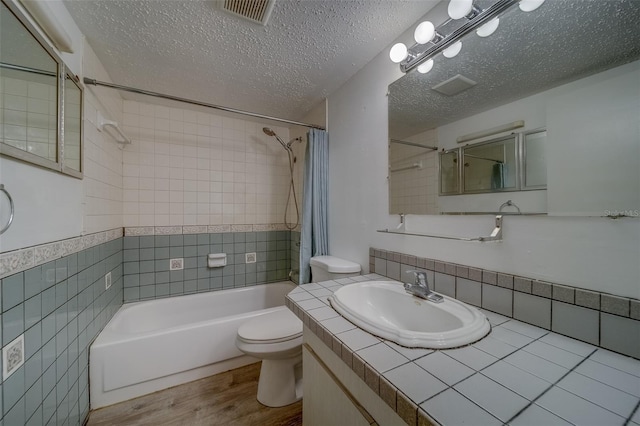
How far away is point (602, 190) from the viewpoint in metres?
0.65

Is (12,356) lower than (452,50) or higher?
lower

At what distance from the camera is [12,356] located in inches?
29.2

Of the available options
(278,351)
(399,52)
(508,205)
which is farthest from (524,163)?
(278,351)

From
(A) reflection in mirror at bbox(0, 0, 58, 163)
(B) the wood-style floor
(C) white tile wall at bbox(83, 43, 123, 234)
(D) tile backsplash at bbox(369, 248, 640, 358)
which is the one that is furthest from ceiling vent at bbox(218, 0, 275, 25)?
(B) the wood-style floor

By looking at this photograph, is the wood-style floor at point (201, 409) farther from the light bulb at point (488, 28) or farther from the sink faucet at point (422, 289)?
the light bulb at point (488, 28)

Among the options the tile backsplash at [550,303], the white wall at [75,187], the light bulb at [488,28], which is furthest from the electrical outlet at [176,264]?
the light bulb at [488,28]

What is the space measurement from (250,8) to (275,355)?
1.84 m

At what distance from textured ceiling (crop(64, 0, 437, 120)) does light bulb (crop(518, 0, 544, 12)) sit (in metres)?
0.43

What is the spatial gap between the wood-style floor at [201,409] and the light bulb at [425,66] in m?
1.98

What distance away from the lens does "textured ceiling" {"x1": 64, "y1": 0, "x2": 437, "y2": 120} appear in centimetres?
111

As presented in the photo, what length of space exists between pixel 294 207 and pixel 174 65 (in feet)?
5.14

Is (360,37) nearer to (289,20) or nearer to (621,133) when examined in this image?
(289,20)

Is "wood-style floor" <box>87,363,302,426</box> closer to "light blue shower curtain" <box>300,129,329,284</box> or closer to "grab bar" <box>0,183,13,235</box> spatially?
"light blue shower curtain" <box>300,129,329,284</box>

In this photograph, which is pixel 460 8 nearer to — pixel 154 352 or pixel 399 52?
pixel 399 52
